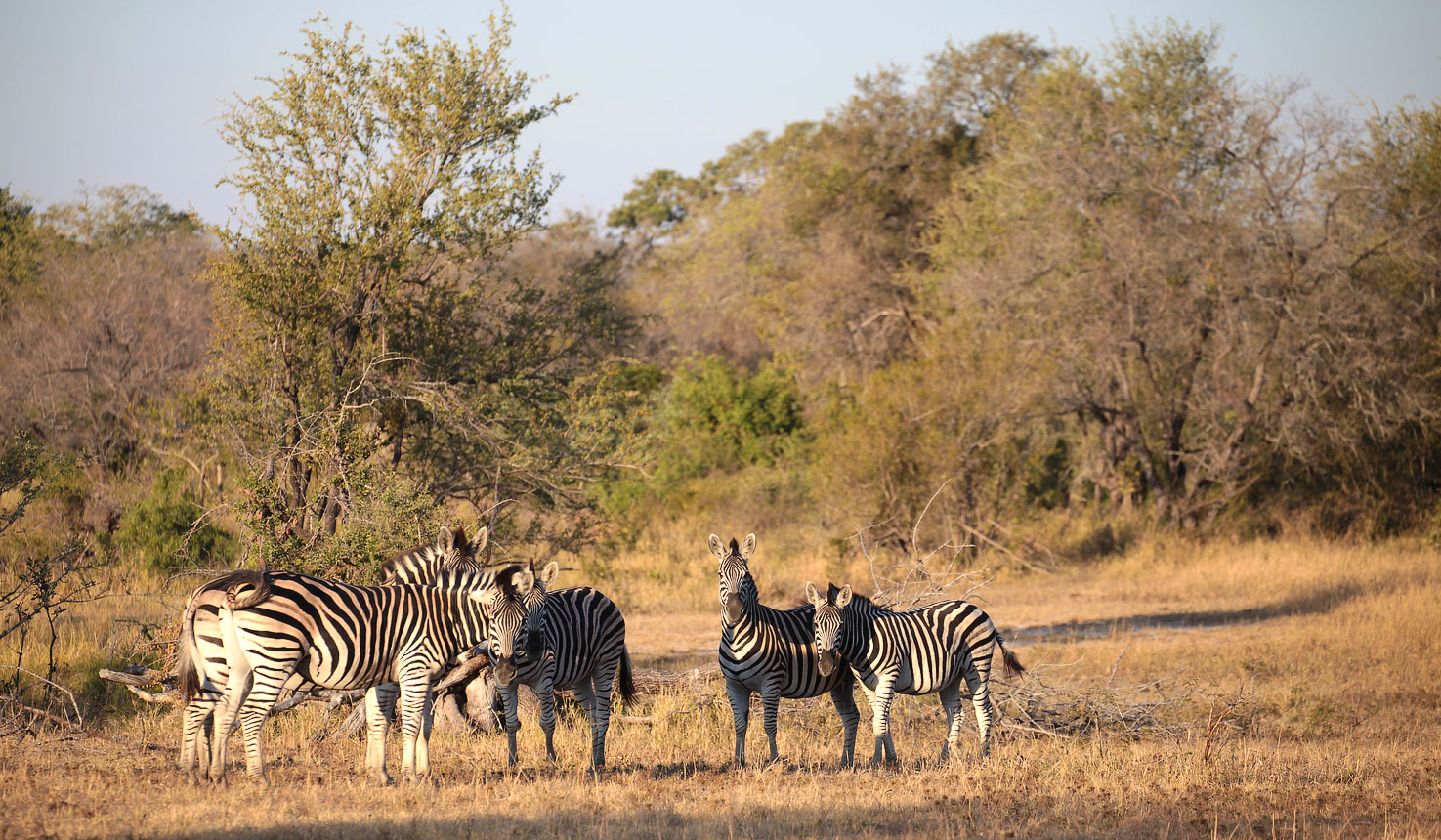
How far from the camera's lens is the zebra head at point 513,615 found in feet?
24.7

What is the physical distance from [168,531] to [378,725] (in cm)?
916

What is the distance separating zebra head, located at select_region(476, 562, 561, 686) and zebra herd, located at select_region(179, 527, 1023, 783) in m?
0.01

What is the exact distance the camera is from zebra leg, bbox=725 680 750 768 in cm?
844

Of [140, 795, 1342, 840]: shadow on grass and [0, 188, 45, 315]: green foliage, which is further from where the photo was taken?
[0, 188, 45, 315]: green foliage

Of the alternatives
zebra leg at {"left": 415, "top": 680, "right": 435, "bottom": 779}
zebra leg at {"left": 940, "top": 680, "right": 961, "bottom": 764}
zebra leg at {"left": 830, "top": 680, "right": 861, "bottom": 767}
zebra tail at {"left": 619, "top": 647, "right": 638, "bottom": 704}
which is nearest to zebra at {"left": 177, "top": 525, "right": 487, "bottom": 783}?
zebra leg at {"left": 415, "top": 680, "right": 435, "bottom": 779}

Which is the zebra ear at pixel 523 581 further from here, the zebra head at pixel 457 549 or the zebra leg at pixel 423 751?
the zebra leg at pixel 423 751

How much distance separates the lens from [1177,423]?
75.2 ft

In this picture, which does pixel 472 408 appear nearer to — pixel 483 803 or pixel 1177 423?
pixel 483 803

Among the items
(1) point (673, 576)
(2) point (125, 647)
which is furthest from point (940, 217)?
(2) point (125, 647)

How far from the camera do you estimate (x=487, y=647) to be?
8.05 metres

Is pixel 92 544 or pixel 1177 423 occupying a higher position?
pixel 1177 423

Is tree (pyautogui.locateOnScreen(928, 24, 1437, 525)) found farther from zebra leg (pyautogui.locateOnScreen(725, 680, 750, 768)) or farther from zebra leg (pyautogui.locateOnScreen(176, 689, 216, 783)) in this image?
zebra leg (pyautogui.locateOnScreen(176, 689, 216, 783))

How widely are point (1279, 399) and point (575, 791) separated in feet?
60.8

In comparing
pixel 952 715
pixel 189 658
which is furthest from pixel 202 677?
pixel 952 715
